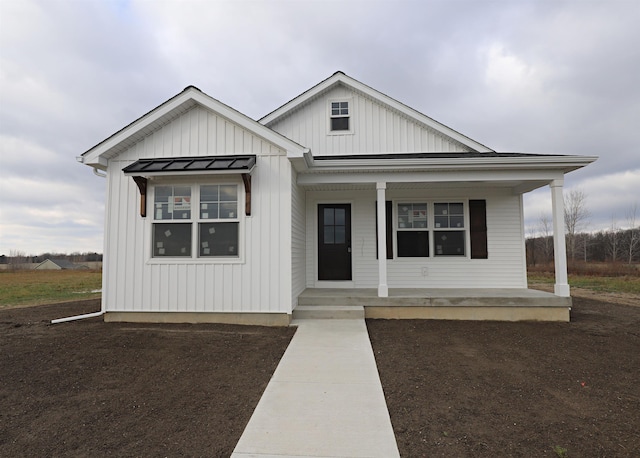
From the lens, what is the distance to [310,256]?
775cm

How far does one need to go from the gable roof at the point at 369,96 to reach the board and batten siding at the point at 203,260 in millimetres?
2738

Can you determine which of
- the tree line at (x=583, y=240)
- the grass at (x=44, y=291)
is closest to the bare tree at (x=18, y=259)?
the grass at (x=44, y=291)

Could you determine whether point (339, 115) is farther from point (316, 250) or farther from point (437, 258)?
point (437, 258)

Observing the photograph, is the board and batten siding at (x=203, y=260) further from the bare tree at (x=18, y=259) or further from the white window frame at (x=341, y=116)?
the bare tree at (x=18, y=259)

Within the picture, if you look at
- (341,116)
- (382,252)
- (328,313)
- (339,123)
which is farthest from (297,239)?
(341,116)

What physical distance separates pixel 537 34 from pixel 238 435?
1190cm

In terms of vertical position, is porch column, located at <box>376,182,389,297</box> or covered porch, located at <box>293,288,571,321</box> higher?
porch column, located at <box>376,182,389,297</box>

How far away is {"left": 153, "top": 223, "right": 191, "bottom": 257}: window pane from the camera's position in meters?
5.82

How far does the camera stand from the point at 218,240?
579 cm

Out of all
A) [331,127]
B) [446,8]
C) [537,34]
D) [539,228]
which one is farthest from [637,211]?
[331,127]

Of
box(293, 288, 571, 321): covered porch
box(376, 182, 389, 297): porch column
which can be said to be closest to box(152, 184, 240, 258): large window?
box(293, 288, 571, 321): covered porch

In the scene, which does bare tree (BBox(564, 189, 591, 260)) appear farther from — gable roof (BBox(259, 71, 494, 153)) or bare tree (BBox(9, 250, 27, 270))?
bare tree (BBox(9, 250, 27, 270))

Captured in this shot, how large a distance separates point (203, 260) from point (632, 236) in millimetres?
36244

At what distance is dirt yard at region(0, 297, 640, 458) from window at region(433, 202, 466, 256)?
239 cm
